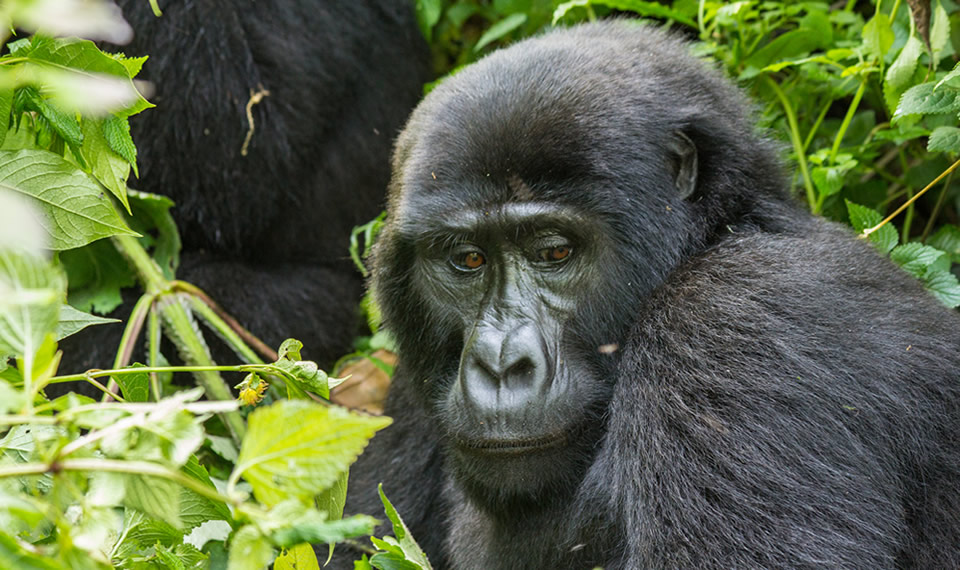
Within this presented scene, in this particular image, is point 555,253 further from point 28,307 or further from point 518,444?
point 28,307

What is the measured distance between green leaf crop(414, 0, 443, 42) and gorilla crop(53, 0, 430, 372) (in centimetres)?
18

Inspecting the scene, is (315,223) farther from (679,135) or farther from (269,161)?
(679,135)

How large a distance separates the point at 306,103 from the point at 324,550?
1928 mm

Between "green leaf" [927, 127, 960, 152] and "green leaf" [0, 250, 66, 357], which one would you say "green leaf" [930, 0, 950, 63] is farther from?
"green leaf" [0, 250, 66, 357]

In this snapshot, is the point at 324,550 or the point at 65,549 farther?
the point at 324,550

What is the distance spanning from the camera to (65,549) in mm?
1178

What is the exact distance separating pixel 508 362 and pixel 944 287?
143cm

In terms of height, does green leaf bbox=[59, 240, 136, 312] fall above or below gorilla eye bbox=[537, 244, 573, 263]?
below

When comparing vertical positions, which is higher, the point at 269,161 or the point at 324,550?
the point at 269,161

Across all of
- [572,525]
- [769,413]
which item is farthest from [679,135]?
[572,525]

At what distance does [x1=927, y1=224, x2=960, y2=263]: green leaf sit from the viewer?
330cm

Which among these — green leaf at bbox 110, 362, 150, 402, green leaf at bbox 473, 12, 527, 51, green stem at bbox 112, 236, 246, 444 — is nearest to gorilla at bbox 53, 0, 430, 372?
green stem at bbox 112, 236, 246, 444

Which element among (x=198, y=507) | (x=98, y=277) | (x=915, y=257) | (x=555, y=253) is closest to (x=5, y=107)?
(x=198, y=507)

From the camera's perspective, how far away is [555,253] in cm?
261
